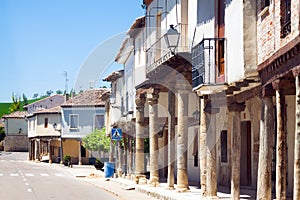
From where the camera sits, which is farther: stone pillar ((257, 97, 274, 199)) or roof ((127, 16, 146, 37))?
roof ((127, 16, 146, 37))

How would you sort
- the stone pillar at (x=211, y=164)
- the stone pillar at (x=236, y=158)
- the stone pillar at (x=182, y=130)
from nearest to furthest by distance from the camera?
the stone pillar at (x=236, y=158) < the stone pillar at (x=211, y=164) < the stone pillar at (x=182, y=130)

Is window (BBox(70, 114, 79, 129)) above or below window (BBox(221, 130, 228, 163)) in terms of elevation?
above

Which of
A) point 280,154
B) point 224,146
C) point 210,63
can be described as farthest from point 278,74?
point 224,146

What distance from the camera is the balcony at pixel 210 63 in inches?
744

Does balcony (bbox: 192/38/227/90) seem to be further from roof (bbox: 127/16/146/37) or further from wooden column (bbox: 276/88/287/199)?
roof (bbox: 127/16/146/37)

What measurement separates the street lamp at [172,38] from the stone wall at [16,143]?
3335 inches

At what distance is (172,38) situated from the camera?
23141mm

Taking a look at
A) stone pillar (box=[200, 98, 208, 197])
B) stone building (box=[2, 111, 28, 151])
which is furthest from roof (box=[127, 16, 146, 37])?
stone building (box=[2, 111, 28, 151])

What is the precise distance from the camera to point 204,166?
21.7 m

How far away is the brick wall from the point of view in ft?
42.2

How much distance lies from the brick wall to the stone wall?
92.4m

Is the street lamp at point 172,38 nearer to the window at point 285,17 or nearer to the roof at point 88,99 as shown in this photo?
the window at point 285,17

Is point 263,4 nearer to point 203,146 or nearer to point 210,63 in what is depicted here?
point 210,63

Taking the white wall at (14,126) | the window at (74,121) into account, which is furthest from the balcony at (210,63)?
the white wall at (14,126)
